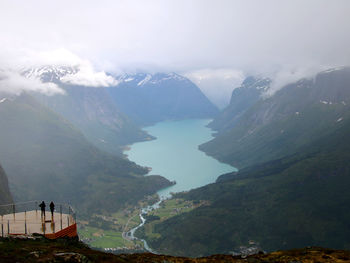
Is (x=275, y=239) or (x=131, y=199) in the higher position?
(x=131, y=199)

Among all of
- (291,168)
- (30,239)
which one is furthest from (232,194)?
(30,239)

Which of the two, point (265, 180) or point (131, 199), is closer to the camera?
point (265, 180)

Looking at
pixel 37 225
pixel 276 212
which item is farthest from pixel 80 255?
pixel 276 212

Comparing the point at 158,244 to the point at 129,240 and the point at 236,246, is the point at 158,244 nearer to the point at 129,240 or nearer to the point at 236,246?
the point at 129,240

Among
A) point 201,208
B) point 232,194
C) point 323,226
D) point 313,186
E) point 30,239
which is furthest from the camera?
point 232,194

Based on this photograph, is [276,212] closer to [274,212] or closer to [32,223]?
[274,212]

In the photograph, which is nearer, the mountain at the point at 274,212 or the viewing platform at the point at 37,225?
the viewing platform at the point at 37,225

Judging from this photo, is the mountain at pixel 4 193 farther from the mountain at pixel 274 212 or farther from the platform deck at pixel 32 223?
the platform deck at pixel 32 223

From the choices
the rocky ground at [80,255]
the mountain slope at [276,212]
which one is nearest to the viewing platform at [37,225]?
the rocky ground at [80,255]
